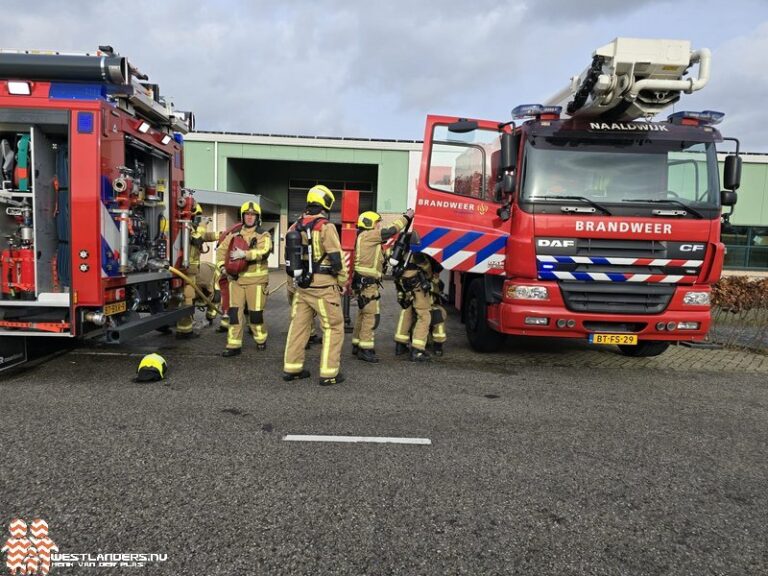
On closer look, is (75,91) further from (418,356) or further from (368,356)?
(418,356)

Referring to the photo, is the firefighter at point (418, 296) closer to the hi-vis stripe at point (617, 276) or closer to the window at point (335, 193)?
the hi-vis stripe at point (617, 276)

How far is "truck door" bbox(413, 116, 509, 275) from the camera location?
19.4 ft

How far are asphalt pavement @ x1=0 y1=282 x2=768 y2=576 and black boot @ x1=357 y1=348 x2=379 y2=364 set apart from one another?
1.93ft

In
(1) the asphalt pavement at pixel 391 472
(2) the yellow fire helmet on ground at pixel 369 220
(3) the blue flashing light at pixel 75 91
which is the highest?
(3) the blue flashing light at pixel 75 91

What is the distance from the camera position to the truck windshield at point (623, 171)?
526 centimetres

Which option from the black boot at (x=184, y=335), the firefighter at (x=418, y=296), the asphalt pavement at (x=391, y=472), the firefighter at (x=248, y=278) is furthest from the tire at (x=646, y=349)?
the black boot at (x=184, y=335)

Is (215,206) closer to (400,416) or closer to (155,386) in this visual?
(155,386)

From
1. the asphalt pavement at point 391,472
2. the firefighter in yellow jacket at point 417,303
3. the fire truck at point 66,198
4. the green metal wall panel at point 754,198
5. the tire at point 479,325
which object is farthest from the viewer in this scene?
the green metal wall panel at point 754,198

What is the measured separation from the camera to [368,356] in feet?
19.9

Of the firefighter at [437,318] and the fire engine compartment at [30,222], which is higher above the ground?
the fire engine compartment at [30,222]

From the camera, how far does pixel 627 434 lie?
12.6 feet

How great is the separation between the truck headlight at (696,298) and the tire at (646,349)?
111 cm

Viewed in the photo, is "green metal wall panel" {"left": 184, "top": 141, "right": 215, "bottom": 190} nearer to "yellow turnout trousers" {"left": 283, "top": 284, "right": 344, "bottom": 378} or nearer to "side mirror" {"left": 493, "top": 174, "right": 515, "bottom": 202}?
"yellow turnout trousers" {"left": 283, "top": 284, "right": 344, "bottom": 378}

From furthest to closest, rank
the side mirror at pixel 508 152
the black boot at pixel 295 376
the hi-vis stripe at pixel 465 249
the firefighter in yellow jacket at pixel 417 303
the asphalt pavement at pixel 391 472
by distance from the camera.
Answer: the firefighter in yellow jacket at pixel 417 303 → the hi-vis stripe at pixel 465 249 → the side mirror at pixel 508 152 → the black boot at pixel 295 376 → the asphalt pavement at pixel 391 472
